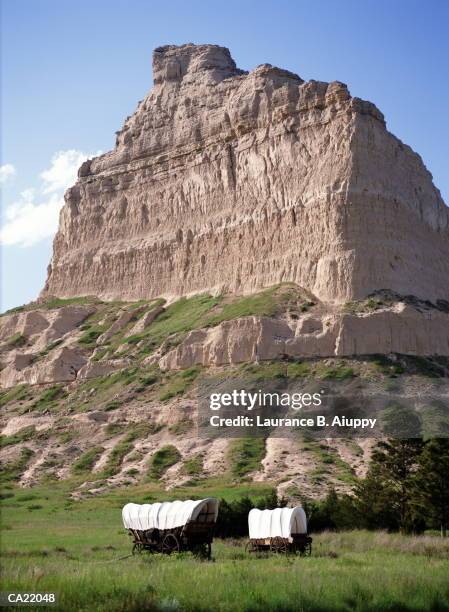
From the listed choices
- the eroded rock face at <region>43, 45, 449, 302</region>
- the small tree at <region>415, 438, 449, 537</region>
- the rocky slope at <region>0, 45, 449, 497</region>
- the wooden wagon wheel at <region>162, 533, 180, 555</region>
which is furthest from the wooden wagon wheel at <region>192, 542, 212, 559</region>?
the eroded rock face at <region>43, 45, 449, 302</region>

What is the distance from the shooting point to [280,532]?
28.0 metres

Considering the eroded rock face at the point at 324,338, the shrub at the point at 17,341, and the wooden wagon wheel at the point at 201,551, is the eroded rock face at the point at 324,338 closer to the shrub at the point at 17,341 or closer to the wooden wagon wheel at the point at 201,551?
the shrub at the point at 17,341

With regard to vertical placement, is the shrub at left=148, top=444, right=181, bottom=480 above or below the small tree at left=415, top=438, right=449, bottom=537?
above

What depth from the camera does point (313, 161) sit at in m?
80.5

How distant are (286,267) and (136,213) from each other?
83.0 ft

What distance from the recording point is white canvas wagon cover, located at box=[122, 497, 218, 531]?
2592 cm

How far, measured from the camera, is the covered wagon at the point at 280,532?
27.8m

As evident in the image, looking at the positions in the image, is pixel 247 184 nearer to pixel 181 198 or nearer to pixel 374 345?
pixel 181 198

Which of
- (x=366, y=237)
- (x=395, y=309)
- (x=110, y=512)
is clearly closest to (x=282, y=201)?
(x=366, y=237)

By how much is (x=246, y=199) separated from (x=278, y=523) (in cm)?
5943

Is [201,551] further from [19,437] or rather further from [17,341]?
[17,341]

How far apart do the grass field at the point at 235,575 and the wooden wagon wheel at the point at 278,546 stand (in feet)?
3.06

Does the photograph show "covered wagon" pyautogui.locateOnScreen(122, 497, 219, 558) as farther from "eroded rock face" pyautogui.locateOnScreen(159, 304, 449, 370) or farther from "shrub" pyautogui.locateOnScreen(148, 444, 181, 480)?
"eroded rock face" pyautogui.locateOnScreen(159, 304, 449, 370)

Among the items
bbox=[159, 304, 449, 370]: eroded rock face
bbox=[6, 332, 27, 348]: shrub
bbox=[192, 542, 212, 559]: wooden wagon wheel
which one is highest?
bbox=[6, 332, 27, 348]: shrub
